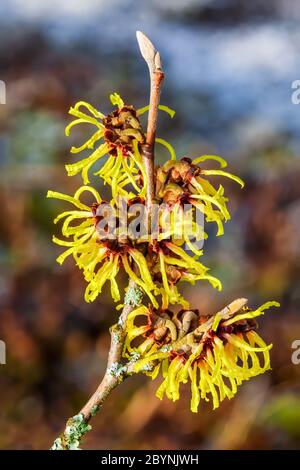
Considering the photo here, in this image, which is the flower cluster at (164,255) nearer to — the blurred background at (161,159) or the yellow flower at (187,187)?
the yellow flower at (187,187)

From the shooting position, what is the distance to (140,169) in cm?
65

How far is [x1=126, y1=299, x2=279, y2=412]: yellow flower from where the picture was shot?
63 centimetres

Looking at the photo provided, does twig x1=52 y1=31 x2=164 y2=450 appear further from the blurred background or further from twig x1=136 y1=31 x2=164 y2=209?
the blurred background

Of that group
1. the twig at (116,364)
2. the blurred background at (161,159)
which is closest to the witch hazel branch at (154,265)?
the twig at (116,364)

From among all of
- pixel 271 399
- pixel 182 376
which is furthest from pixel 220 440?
pixel 182 376

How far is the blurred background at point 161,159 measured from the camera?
2.17m

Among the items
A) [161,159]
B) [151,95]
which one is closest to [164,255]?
[151,95]

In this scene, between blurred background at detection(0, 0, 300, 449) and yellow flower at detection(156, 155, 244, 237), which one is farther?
blurred background at detection(0, 0, 300, 449)

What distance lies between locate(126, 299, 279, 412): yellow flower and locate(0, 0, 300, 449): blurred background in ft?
5.03

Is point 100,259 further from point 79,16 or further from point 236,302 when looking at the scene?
point 79,16

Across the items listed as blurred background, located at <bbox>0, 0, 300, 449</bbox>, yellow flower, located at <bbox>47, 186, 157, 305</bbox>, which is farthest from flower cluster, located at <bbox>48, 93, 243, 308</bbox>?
blurred background, located at <bbox>0, 0, 300, 449</bbox>

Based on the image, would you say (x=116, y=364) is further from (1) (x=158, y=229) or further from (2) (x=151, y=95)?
(2) (x=151, y=95)

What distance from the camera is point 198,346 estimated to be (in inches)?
24.8

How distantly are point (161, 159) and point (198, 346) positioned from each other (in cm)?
176
